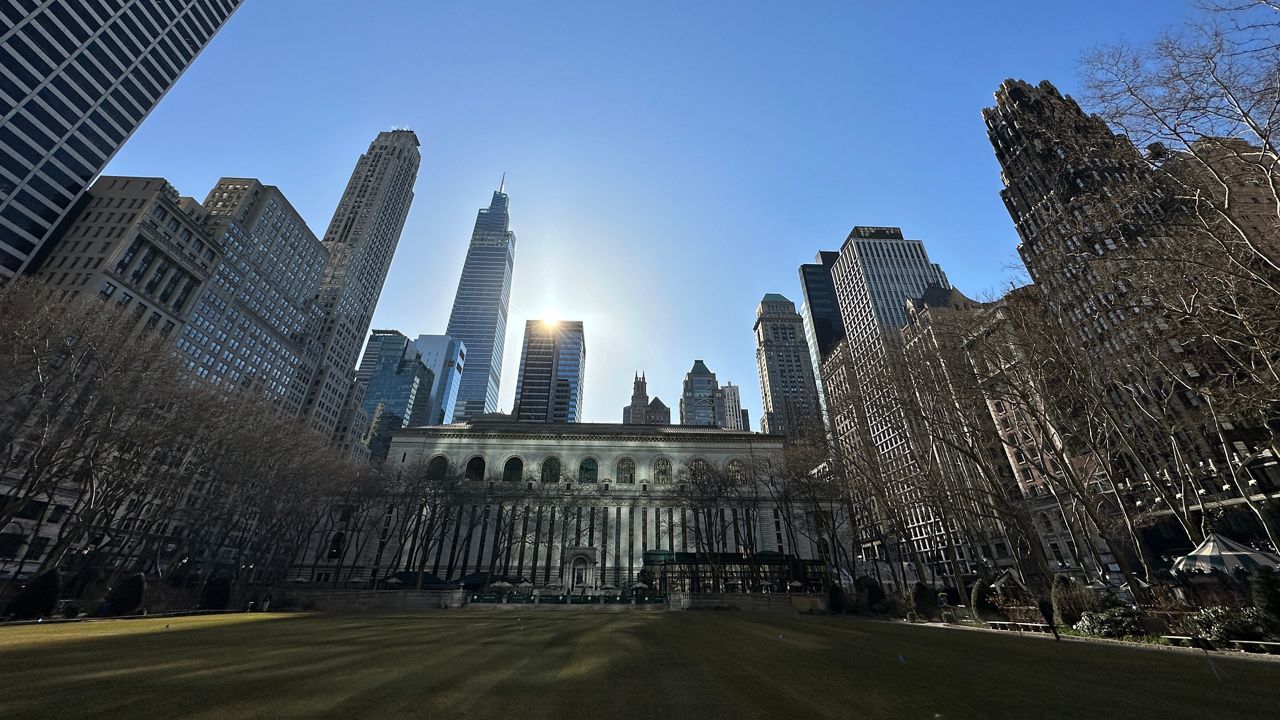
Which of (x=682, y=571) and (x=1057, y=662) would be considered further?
(x=682, y=571)

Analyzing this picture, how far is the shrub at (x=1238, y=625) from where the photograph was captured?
11992 mm

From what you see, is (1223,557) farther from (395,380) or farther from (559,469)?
(395,380)

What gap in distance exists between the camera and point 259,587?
144ft

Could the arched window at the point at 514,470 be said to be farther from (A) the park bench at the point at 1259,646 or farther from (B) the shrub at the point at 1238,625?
(A) the park bench at the point at 1259,646

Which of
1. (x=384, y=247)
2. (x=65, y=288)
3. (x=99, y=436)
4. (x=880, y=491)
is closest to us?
(x=99, y=436)

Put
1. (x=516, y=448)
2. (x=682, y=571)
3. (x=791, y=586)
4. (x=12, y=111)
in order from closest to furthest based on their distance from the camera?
(x=791, y=586)
(x=682, y=571)
(x=12, y=111)
(x=516, y=448)

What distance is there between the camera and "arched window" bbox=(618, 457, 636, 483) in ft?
242

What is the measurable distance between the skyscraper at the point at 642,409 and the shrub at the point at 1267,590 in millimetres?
138830

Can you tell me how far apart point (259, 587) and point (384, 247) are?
13558 centimetres

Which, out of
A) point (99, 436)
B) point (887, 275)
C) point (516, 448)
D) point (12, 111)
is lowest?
point (99, 436)

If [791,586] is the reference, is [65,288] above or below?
above

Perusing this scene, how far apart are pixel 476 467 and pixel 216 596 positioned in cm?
3907

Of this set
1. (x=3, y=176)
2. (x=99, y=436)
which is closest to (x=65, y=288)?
(x=3, y=176)

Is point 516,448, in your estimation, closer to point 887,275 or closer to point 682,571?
point 682,571
